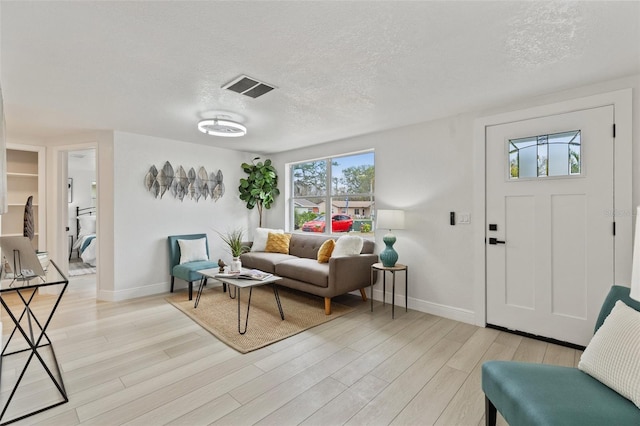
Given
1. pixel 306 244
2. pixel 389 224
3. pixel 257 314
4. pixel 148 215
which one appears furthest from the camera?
pixel 306 244

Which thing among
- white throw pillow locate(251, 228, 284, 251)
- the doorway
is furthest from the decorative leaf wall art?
the doorway

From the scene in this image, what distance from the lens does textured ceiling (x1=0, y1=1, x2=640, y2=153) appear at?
1.59 m

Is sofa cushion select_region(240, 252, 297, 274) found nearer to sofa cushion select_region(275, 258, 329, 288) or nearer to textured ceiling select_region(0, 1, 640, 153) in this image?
sofa cushion select_region(275, 258, 329, 288)

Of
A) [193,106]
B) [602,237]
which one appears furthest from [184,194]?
[602,237]

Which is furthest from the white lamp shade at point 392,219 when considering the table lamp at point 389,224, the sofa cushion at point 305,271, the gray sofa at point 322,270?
the sofa cushion at point 305,271

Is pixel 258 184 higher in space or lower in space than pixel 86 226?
higher

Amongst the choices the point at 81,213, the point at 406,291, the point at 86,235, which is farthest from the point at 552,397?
the point at 81,213

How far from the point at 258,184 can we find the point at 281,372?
3.64 m

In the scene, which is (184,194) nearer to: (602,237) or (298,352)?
(298,352)

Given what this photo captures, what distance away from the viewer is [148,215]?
4.34 m

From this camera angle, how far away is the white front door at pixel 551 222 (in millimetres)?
2500

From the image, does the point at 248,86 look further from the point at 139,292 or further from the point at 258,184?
the point at 139,292

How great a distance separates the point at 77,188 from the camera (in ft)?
23.8

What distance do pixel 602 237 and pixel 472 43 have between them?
203 cm
